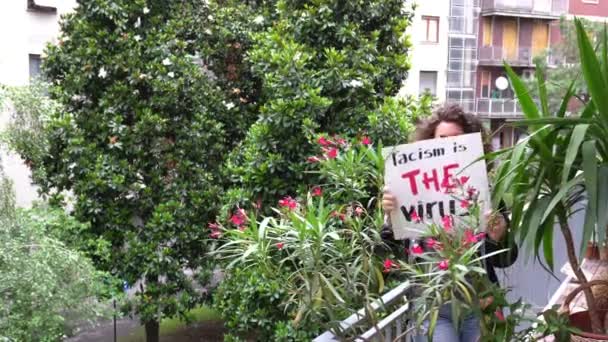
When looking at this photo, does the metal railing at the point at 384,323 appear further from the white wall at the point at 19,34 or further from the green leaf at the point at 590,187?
the white wall at the point at 19,34

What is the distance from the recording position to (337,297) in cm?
201

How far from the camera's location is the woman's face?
8.66ft

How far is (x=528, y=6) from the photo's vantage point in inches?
989

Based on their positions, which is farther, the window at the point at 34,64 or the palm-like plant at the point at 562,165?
the window at the point at 34,64

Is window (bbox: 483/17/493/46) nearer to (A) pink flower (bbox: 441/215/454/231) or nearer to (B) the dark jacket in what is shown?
(B) the dark jacket

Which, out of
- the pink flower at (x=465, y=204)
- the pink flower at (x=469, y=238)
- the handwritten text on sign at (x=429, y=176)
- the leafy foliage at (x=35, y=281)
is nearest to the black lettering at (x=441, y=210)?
the handwritten text on sign at (x=429, y=176)

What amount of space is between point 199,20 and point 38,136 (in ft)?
6.25

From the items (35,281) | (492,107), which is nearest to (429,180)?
(35,281)

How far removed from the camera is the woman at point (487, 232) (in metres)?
2.33

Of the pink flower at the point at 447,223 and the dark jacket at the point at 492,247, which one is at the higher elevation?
the pink flower at the point at 447,223

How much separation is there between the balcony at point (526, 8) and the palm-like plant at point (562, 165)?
78.9ft

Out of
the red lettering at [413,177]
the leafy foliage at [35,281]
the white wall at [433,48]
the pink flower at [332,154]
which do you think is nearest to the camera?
the red lettering at [413,177]

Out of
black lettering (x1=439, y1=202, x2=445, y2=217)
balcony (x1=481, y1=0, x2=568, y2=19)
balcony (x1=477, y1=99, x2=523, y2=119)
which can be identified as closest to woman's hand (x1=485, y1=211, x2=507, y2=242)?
black lettering (x1=439, y1=202, x2=445, y2=217)

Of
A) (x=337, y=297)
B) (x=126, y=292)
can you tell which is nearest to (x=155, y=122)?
(x=126, y=292)
